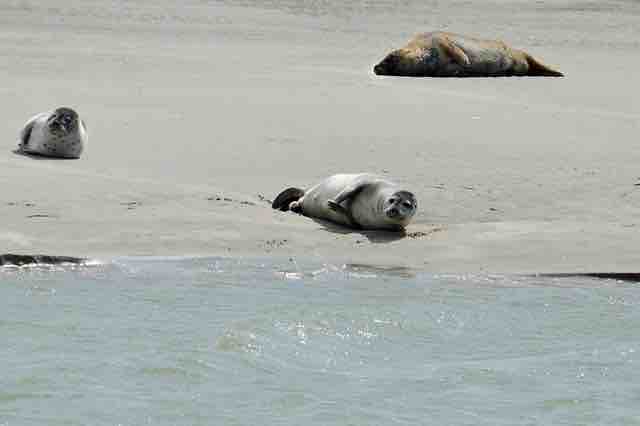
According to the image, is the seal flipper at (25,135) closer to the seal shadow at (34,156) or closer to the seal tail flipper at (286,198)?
the seal shadow at (34,156)

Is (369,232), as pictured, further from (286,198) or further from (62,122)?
(62,122)

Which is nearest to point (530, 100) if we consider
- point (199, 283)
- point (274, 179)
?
point (274, 179)

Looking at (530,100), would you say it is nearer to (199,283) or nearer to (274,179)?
(274,179)

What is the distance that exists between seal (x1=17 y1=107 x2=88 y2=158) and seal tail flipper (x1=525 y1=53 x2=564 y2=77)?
18.6 feet

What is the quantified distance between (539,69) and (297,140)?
181 inches

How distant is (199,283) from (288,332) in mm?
914

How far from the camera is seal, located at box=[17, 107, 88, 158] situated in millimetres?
9117

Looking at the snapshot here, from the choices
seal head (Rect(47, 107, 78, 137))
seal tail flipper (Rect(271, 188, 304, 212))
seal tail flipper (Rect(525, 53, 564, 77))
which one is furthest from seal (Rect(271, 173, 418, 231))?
seal tail flipper (Rect(525, 53, 564, 77))

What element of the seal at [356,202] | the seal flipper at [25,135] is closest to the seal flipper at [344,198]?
the seal at [356,202]

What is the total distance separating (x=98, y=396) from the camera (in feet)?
17.1

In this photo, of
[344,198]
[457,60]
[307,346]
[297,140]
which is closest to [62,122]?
[297,140]

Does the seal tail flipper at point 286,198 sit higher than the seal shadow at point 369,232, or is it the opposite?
the seal tail flipper at point 286,198

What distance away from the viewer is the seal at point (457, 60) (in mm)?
13383

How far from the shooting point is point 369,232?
8.09m
